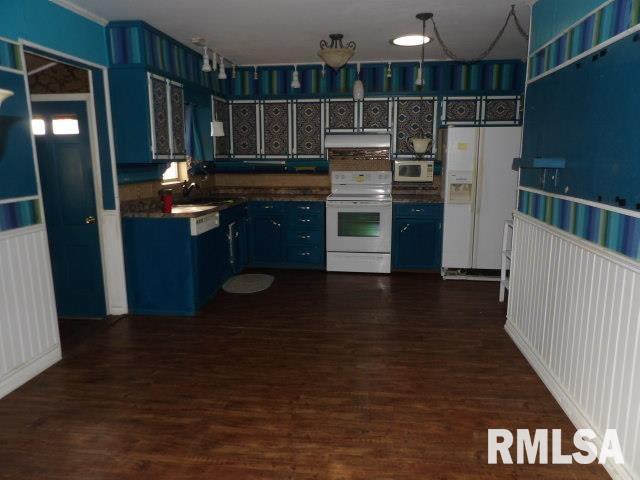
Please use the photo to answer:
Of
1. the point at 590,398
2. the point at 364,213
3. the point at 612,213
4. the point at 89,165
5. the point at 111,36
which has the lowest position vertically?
the point at 590,398

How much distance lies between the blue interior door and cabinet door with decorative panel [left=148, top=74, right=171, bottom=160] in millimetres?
560

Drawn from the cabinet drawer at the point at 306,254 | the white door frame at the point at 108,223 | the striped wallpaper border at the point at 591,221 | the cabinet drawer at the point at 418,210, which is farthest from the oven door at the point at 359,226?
the white door frame at the point at 108,223

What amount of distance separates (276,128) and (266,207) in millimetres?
1127

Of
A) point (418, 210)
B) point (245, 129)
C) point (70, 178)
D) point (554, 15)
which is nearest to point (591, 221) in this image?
point (554, 15)

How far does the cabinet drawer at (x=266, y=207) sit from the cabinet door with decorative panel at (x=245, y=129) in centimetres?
78

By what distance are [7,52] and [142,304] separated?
2.35 metres

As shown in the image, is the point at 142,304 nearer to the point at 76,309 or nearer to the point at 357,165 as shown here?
the point at 76,309

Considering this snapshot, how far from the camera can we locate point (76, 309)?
4312mm

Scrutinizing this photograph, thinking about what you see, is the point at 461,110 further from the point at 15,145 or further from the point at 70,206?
the point at 15,145

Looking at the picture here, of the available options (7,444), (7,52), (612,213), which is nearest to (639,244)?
(612,213)

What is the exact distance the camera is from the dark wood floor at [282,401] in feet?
7.30

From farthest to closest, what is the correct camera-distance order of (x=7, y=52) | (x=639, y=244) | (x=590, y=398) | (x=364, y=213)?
1. (x=364, y=213)
2. (x=7, y=52)
3. (x=590, y=398)
4. (x=639, y=244)

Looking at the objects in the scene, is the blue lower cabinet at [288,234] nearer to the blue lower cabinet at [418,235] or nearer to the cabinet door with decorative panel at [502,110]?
the blue lower cabinet at [418,235]

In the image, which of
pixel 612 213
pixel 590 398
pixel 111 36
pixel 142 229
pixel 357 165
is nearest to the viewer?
pixel 612 213
